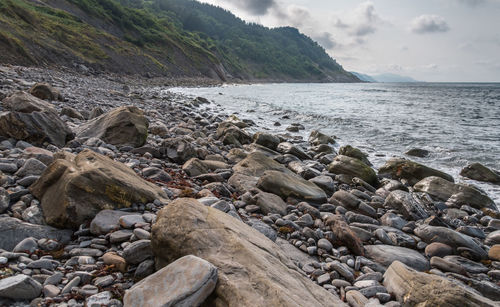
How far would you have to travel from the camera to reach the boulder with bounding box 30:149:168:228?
3.31 m

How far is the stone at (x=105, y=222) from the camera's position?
3.24 metres

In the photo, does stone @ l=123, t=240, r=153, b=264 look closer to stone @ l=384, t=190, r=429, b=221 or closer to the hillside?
stone @ l=384, t=190, r=429, b=221

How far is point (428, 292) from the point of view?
3287mm

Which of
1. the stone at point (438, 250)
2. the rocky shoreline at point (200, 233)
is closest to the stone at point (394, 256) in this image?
the rocky shoreline at point (200, 233)

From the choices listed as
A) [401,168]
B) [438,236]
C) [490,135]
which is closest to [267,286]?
[438,236]

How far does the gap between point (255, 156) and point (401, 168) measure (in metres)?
5.85

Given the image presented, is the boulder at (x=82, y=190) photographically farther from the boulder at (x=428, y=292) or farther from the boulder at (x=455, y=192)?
the boulder at (x=455, y=192)

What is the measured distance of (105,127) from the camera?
7691mm

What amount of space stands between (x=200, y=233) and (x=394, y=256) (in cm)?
360

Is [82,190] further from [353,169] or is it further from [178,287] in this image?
[353,169]

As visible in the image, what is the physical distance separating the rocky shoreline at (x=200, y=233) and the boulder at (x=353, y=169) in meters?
1.08

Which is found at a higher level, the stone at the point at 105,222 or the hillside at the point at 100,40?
the hillside at the point at 100,40

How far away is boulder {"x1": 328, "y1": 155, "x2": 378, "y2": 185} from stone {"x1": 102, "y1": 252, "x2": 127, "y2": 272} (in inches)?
315

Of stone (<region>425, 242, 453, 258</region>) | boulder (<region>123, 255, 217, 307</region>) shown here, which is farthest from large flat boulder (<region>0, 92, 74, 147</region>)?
stone (<region>425, 242, 453, 258</region>)
